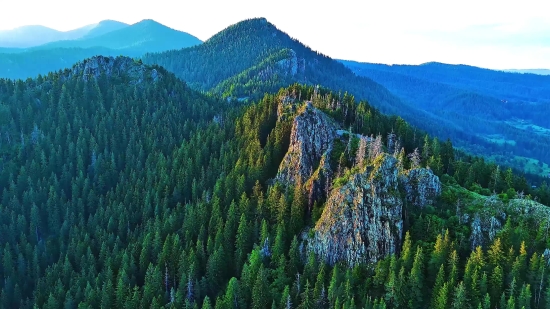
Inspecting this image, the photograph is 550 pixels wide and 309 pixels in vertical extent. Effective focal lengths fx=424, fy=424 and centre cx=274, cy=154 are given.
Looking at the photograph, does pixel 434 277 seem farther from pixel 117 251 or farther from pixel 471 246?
pixel 117 251

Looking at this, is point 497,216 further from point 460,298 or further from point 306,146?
point 306,146

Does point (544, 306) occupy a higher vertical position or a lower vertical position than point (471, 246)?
lower

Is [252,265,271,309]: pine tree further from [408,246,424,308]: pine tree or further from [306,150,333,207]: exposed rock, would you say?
[408,246,424,308]: pine tree

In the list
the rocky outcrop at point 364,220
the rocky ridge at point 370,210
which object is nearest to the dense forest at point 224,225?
the rocky ridge at point 370,210

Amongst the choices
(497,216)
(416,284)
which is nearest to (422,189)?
(497,216)

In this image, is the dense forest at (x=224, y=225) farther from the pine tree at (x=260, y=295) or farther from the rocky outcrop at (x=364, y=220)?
the rocky outcrop at (x=364, y=220)

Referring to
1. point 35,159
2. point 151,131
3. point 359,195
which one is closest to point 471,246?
point 359,195
